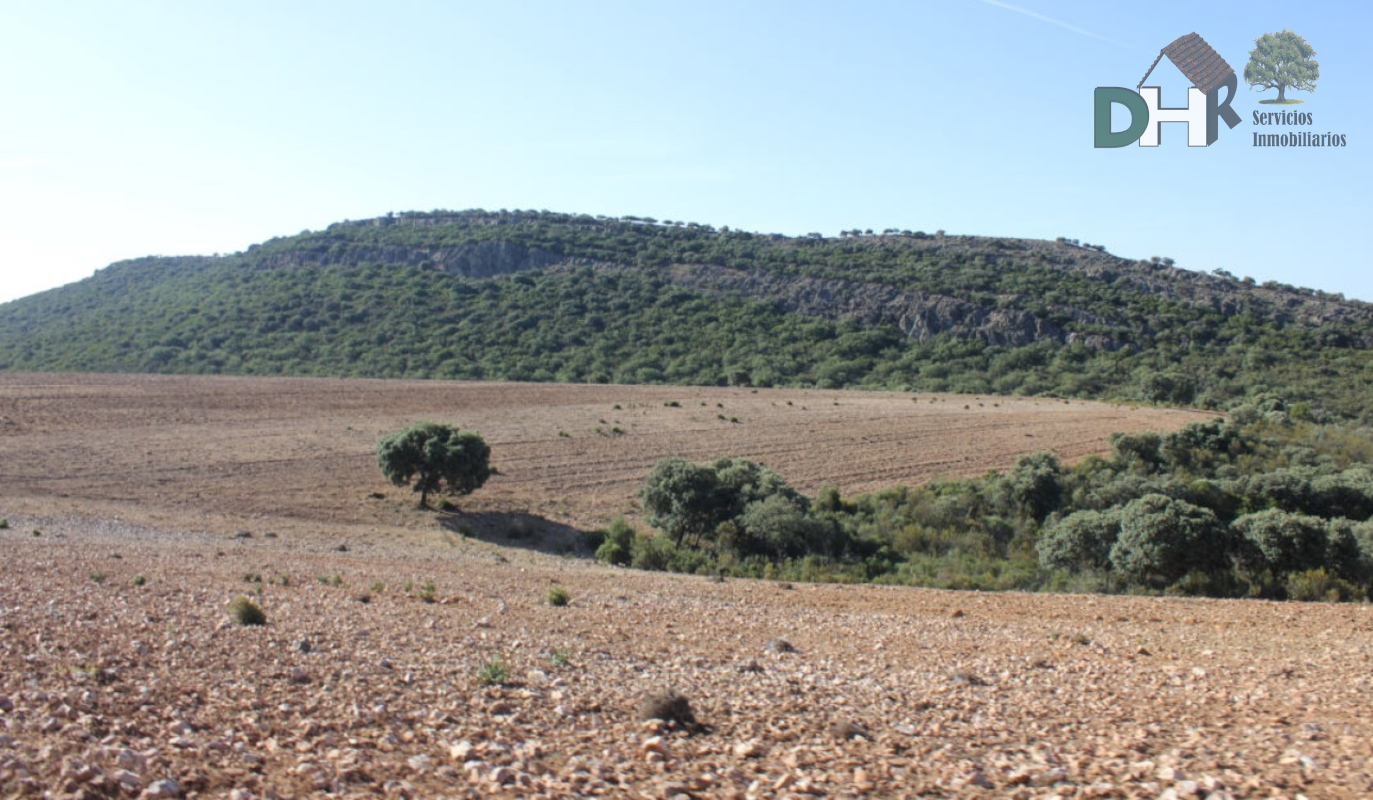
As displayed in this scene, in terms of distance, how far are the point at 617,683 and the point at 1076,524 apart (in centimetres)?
1561

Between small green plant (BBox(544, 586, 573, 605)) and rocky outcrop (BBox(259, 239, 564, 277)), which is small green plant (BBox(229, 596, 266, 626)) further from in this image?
rocky outcrop (BBox(259, 239, 564, 277))

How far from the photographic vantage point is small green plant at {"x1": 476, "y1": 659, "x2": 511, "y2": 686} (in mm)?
7863

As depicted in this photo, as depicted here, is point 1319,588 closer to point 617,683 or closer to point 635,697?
point 617,683

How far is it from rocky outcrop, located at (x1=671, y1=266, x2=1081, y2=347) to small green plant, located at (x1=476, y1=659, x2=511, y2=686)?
71.4 metres

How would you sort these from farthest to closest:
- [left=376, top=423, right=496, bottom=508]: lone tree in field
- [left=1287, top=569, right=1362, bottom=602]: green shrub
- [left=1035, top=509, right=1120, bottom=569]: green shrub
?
1. [left=376, top=423, right=496, bottom=508]: lone tree in field
2. [left=1035, top=509, right=1120, bottom=569]: green shrub
3. [left=1287, top=569, right=1362, bottom=602]: green shrub

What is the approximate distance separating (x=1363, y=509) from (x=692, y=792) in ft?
83.7

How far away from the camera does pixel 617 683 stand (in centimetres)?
841

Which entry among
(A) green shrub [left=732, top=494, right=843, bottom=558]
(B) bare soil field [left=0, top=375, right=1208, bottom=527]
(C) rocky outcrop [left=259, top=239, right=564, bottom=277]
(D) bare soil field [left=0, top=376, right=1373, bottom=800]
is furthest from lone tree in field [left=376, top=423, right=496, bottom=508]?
(C) rocky outcrop [left=259, top=239, right=564, bottom=277]

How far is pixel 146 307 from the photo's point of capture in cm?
8669

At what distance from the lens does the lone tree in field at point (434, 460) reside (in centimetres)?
2923

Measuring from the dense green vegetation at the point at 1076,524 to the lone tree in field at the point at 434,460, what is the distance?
5825 millimetres

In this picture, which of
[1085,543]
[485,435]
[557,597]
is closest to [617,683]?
[557,597]

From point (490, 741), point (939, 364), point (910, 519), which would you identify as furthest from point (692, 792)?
point (939, 364)

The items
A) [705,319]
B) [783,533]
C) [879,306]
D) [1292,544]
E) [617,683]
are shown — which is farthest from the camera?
[879,306]
